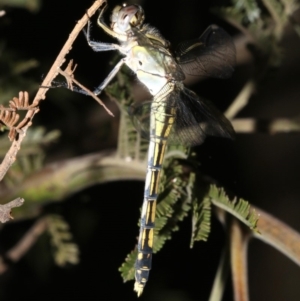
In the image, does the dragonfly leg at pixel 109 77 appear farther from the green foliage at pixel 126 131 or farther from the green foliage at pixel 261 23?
the green foliage at pixel 261 23

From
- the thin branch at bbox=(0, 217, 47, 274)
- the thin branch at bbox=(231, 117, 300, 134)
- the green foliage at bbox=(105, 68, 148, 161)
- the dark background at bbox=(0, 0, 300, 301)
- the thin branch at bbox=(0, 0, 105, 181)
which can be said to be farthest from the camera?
the dark background at bbox=(0, 0, 300, 301)

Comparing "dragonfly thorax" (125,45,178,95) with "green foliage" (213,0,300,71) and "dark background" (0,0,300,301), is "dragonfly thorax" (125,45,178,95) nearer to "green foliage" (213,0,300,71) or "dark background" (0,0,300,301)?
"green foliage" (213,0,300,71)

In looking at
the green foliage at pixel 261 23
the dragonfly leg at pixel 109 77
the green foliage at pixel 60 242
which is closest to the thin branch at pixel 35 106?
the dragonfly leg at pixel 109 77

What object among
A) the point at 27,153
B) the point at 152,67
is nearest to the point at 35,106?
the point at 152,67

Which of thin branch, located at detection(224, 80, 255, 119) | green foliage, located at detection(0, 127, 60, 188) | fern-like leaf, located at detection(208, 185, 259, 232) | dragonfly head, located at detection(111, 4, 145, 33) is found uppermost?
dragonfly head, located at detection(111, 4, 145, 33)

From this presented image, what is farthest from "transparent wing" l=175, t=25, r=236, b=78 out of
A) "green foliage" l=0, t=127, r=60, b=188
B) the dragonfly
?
"green foliage" l=0, t=127, r=60, b=188

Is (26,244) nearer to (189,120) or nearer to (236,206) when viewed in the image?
(189,120)
